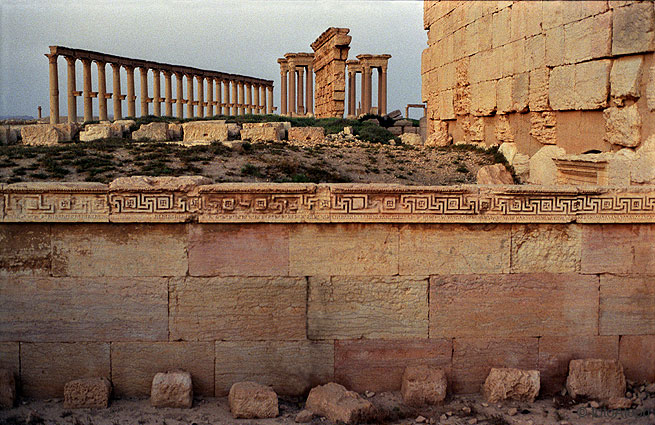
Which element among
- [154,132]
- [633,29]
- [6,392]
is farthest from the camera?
[154,132]

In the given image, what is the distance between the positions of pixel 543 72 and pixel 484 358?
7240 mm

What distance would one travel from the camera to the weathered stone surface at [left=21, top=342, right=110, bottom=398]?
4559mm

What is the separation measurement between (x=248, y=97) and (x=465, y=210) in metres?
47.8

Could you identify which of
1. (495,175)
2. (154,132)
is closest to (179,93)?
(154,132)

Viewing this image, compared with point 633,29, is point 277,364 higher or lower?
lower

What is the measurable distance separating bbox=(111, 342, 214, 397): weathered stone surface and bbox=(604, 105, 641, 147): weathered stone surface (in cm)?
609

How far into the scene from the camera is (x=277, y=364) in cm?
462

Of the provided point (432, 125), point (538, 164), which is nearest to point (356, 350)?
point (538, 164)

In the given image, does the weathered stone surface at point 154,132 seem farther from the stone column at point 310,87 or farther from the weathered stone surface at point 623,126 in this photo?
the stone column at point 310,87

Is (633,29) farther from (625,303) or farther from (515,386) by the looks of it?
(515,386)

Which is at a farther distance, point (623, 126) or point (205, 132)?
point (205, 132)

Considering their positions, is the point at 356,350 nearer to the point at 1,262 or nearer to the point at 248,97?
the point at 1,262

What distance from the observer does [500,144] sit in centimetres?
1295

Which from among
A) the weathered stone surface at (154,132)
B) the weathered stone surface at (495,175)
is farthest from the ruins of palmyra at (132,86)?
the weathered stone surface at (495,175)
